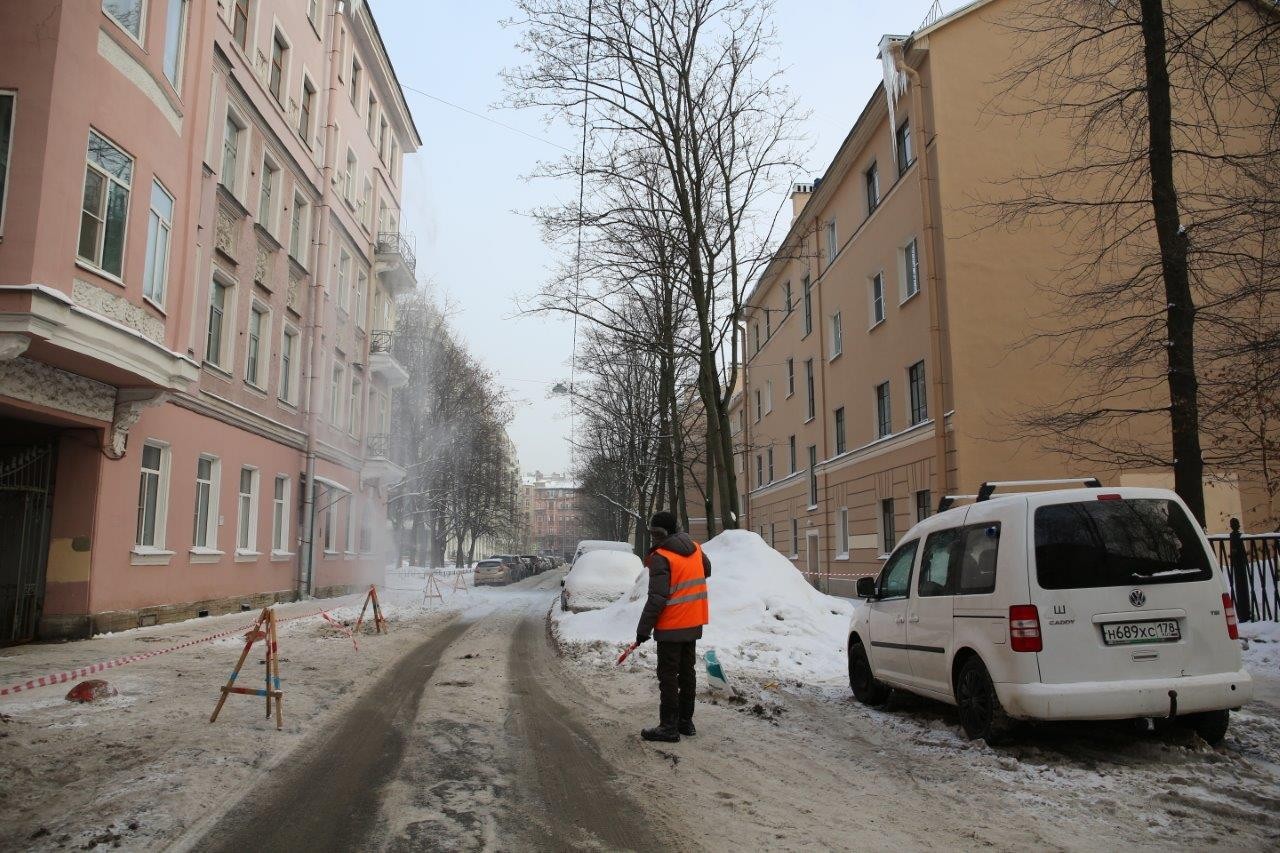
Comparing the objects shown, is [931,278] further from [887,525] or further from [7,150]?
[7,150]

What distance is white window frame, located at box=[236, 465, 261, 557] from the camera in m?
18.4

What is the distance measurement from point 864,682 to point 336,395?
70.8 feet

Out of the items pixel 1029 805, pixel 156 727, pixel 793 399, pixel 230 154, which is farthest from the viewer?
pixel 793 399

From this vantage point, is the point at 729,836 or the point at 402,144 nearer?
the point at 729,836

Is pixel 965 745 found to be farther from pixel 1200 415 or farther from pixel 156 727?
pixel 156 727

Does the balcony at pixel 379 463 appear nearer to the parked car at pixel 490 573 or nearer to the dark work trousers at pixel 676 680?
the parked car at pixel 490 573

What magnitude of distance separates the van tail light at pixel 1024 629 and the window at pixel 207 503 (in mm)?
15210

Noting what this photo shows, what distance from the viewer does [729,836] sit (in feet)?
14.2

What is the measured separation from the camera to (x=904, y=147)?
2138 centimetres

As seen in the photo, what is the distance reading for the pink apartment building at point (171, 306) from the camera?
10406 mm

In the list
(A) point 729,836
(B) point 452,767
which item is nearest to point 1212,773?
(A) point 729,836

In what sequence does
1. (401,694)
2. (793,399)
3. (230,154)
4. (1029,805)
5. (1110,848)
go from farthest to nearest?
(793,399)
(230,154)
(401,694)
(1029,805)
(1110,848)

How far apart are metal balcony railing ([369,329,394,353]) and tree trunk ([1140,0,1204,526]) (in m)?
24.9

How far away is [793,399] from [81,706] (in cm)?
2839
